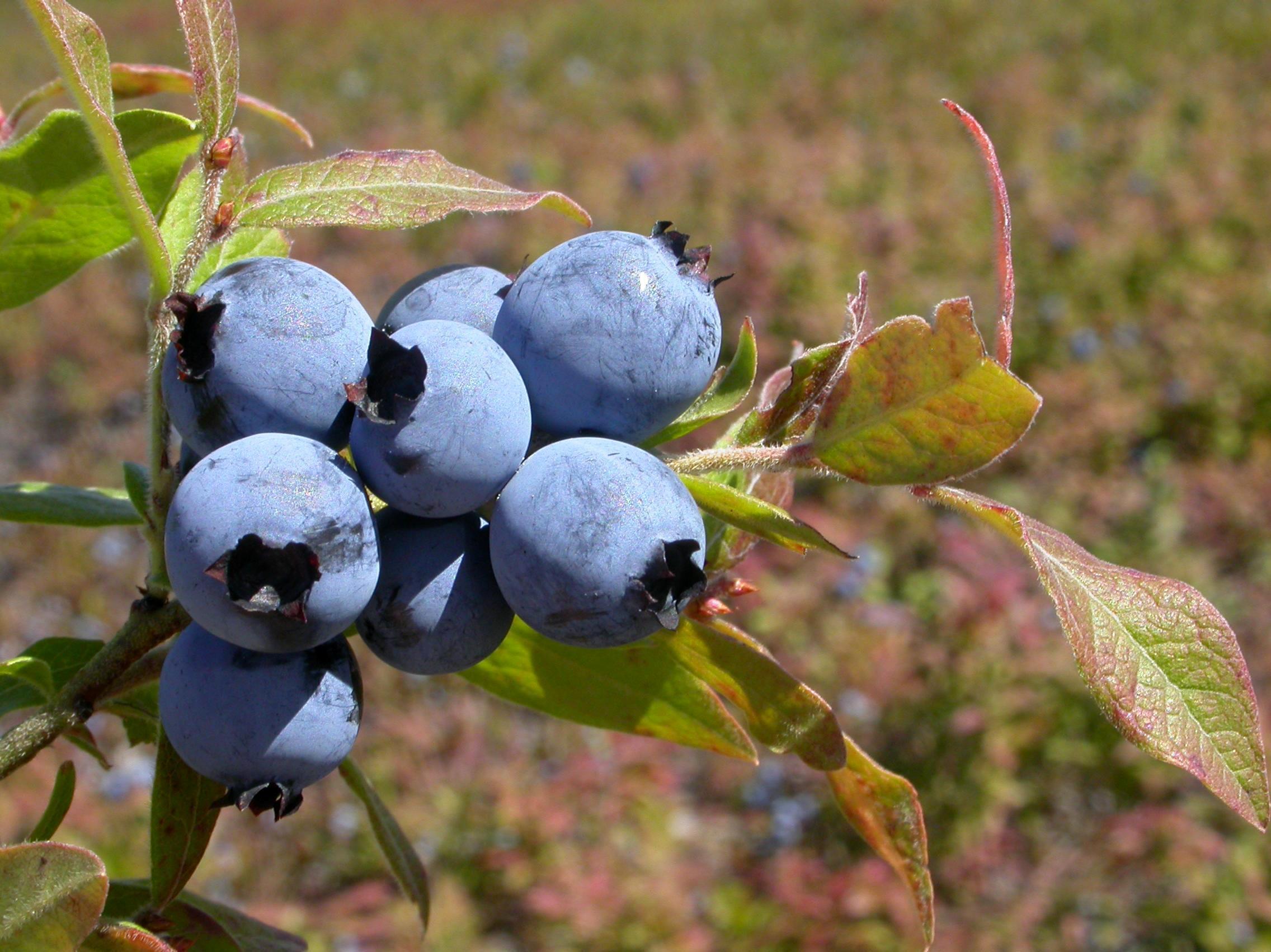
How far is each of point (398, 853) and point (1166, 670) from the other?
0.70 meters

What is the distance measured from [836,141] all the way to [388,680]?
18.2 ft

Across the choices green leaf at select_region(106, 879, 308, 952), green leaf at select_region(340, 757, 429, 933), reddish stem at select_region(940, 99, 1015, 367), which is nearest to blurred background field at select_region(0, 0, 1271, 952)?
green leaf at select_region(340, 757, 429, 933)

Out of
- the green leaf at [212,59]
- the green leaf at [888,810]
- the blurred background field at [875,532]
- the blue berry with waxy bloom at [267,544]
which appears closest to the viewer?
the blue berry with waxy bloom at [267,544]

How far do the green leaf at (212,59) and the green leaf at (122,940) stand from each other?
1.73 ft

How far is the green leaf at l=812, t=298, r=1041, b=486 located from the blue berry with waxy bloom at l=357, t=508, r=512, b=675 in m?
0.24

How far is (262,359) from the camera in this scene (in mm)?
647

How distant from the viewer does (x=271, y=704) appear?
669 millimetres

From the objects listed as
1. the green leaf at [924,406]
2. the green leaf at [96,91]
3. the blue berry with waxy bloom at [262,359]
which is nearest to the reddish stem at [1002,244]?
the green leaf at [924,406]

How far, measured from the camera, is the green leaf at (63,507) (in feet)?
2.91

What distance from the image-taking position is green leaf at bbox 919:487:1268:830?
2.16ft

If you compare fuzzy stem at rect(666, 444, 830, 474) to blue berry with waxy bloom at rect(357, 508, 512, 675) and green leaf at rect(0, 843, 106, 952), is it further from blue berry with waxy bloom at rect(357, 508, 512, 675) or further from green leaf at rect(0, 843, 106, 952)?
green leaf at rect(0, 843, 106, 952)

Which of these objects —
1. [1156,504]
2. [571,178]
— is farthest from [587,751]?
[571,178]

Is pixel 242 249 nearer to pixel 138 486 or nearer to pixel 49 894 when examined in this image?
pixel 138 486

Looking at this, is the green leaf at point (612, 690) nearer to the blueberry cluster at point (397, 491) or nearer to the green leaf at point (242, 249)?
the blueberry cluster at point (397, 491)
